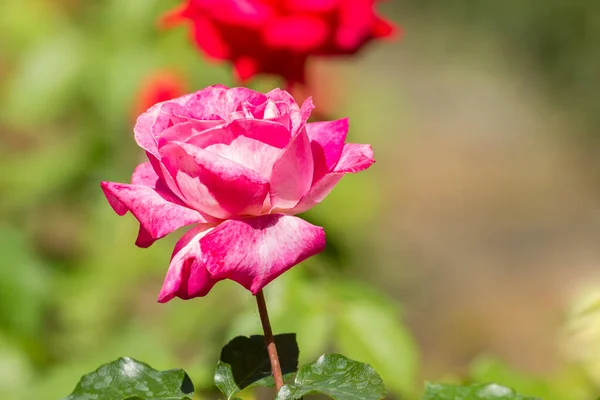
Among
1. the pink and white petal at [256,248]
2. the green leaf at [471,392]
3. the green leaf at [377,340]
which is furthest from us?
the green leaf at [377,340]

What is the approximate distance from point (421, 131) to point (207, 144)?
409 cm

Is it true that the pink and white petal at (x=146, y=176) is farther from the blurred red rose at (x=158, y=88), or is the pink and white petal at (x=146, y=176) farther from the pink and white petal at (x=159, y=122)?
the blurred red rose at (x=158, y=88)

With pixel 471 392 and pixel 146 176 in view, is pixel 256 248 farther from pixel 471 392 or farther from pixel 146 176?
pixel 471 392

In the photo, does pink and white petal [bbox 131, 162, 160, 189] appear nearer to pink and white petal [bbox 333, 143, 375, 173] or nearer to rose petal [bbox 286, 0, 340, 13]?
pink and white petal [bbox 333, 143, 375, 173]

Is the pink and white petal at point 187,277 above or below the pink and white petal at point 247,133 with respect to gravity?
below

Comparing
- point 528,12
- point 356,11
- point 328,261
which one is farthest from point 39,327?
point 528,12

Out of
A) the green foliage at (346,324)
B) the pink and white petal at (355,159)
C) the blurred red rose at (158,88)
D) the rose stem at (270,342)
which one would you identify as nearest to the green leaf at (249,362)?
the rose stem at (270,342)

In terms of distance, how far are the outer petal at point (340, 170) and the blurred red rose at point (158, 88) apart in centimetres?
114

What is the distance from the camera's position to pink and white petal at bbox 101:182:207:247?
55 cm

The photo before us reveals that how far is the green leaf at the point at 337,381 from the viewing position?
1.76 feet

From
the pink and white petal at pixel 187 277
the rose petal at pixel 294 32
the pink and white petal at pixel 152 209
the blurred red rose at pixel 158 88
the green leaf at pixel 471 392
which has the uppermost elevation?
the blurred red rose at pixel 158 88

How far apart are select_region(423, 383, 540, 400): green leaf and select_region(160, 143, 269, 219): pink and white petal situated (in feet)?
0.64

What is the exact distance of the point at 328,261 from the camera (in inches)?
59.9

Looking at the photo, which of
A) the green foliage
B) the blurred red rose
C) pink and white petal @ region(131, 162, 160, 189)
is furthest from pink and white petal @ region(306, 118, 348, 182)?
the blurred red rose
